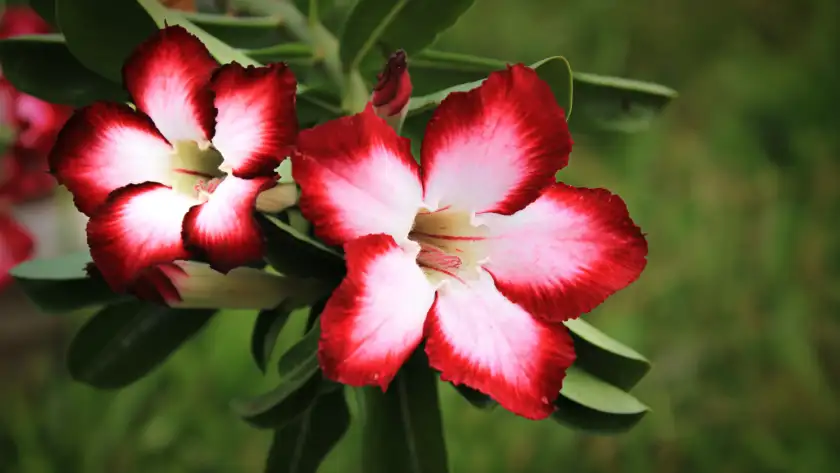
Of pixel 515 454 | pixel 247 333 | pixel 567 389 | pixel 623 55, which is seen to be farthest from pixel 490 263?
pixel 623 55

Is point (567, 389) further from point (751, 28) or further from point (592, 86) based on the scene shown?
point (751, 28)

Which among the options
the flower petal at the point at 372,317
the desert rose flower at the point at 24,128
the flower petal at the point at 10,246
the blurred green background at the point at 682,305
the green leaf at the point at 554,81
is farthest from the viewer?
the blurred green background at the point at 682,305

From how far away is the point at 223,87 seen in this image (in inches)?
15.5

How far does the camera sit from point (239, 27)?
580 mm

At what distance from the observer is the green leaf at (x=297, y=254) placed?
1.38 feet

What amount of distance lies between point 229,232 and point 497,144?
138 mm

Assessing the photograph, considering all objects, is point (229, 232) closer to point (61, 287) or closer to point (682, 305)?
point (61, 287)

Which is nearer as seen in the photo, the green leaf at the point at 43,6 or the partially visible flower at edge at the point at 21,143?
the green leaf at the point at 43,6

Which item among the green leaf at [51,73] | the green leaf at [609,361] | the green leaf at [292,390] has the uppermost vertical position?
the green leaf at [51,73]

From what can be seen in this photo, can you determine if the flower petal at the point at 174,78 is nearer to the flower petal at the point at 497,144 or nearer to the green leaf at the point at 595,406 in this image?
the flower petal at the point at 497,144

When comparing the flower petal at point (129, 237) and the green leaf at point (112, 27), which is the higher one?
the green leaf at point (112, 27)

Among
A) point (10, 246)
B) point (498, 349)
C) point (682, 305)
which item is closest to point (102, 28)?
point (498, 349)

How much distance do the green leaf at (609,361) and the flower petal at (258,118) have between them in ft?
0.80

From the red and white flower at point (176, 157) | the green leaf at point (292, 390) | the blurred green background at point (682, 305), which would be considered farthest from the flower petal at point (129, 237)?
the blurred green background at point (682, 305)
